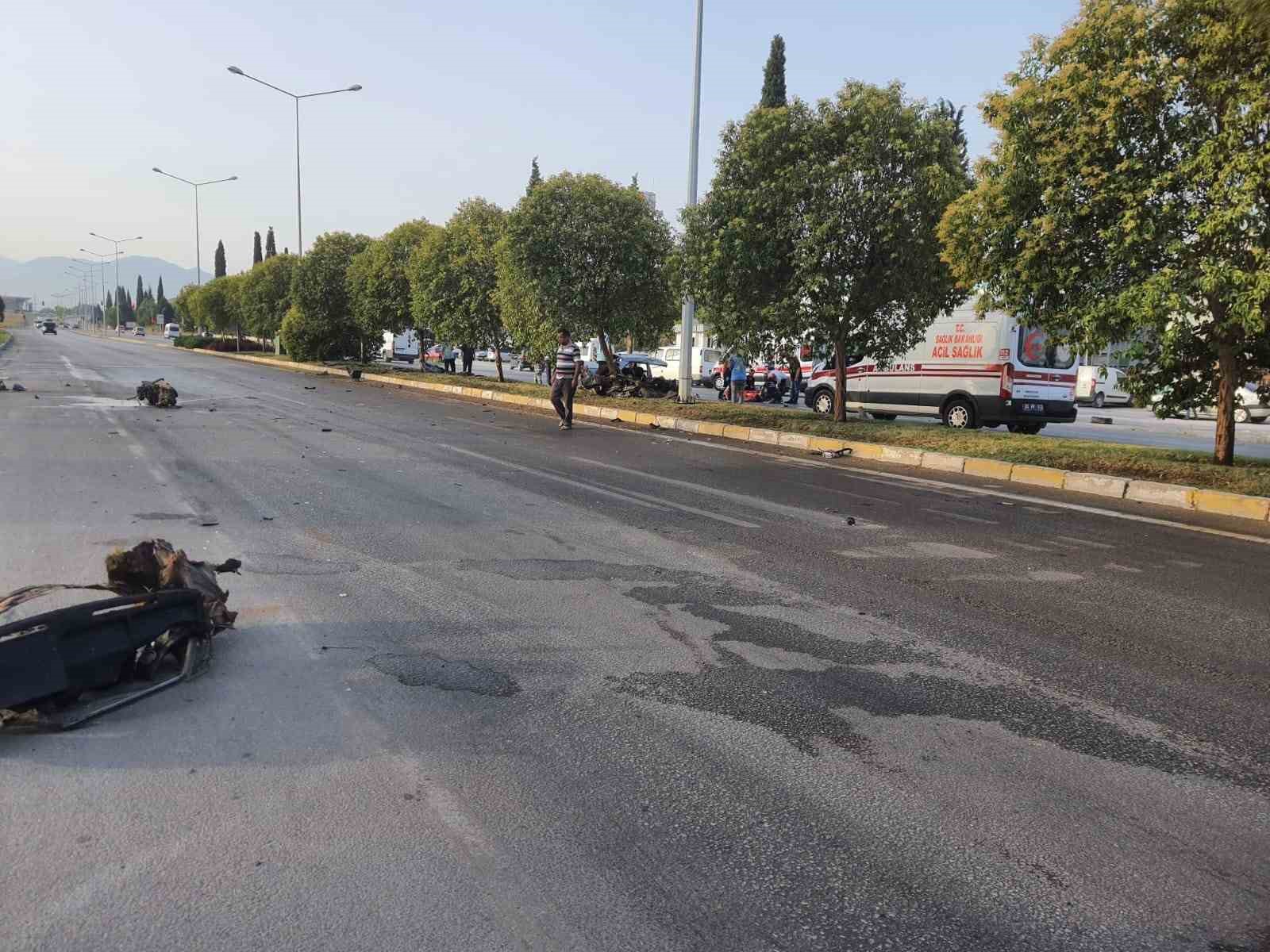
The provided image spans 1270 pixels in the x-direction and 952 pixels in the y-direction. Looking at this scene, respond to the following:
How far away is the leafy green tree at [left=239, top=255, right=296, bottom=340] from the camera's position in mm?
47219

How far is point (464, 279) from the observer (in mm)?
26328

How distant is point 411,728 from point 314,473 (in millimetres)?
6803

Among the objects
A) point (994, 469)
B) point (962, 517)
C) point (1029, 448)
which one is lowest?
point (962, 517)

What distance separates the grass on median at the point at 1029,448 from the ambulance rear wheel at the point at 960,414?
8.00 ft

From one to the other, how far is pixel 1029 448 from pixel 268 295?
44006mm

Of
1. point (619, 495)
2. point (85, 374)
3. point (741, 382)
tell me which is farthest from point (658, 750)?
point (85, 374)

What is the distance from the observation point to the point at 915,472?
40.4 feet

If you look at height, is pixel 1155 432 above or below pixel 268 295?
below

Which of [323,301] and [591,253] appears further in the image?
[323,301]

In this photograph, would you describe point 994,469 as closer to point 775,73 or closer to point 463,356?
point 463,356

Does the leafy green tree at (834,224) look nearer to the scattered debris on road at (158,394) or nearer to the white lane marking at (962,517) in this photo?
the white lane marking at (962,517)

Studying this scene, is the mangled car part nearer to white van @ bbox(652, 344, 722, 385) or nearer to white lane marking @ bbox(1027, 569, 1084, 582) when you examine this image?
white lane marking @ bbox(1027, 569, 1084, 582)

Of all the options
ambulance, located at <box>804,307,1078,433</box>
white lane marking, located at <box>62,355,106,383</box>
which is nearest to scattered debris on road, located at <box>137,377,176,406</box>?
white lane marking, located at <box>62,355,106,383</box>

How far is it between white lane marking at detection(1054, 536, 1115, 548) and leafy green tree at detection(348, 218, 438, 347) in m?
25.9
